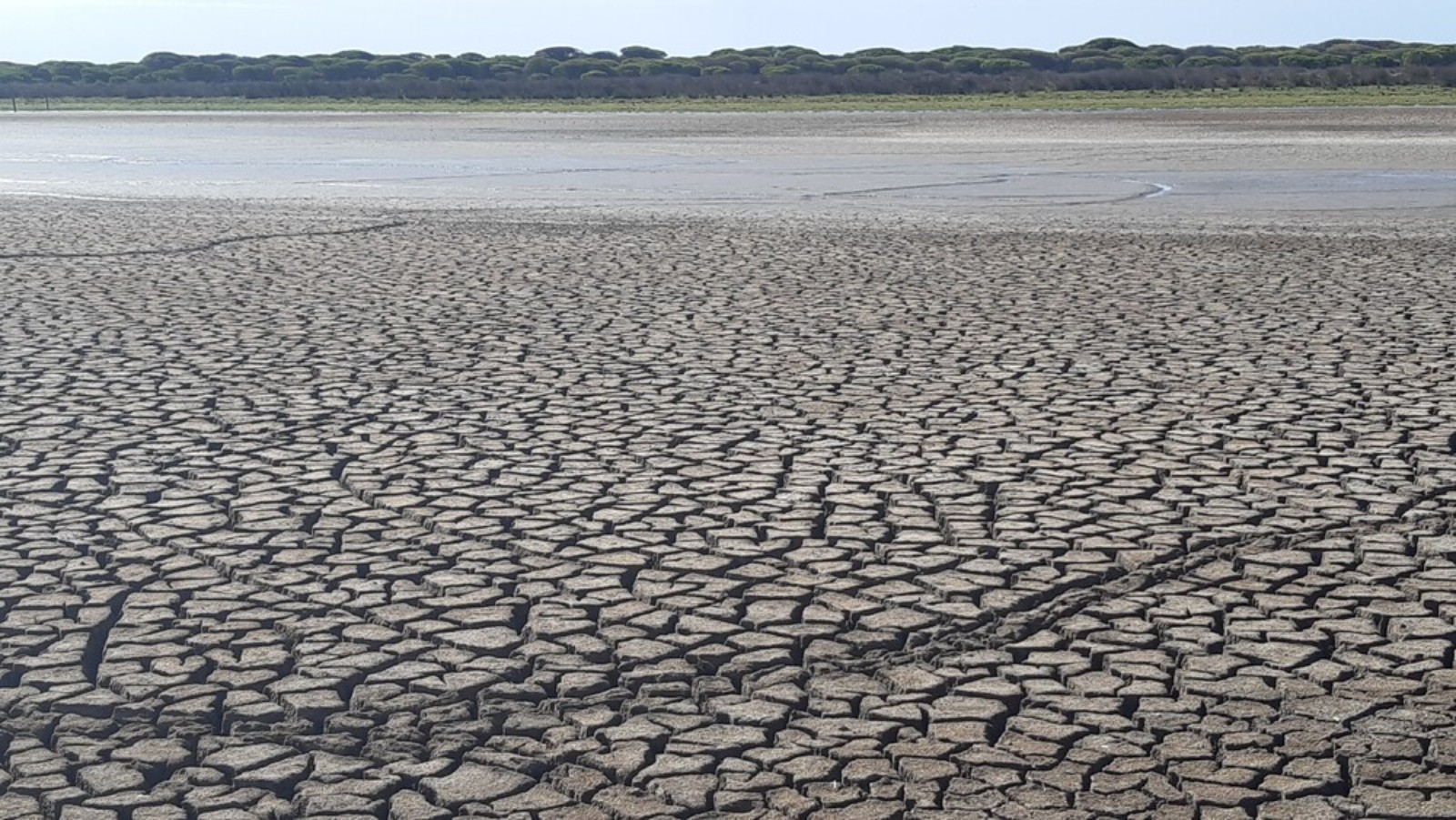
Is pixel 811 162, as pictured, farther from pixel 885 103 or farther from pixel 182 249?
pixel 885 103

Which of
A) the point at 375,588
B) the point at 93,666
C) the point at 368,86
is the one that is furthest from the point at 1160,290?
the point at 368,86

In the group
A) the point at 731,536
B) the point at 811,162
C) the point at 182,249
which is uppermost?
the point at 731,536

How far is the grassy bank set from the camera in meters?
49.5

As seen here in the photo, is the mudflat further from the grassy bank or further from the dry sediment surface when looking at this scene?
the grassy bank

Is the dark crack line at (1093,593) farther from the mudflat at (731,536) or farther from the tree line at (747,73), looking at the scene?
the tree line at (747,73)

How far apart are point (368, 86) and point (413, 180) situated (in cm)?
6129

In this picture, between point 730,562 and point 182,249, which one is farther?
point 182,249

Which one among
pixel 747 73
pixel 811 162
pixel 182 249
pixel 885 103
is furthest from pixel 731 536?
pixel 747 73

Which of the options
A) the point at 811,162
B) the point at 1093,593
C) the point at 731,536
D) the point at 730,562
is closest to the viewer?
the point at 1093,593

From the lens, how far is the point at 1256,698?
3.63 meters

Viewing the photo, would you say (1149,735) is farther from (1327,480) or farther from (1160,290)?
(1160,290)

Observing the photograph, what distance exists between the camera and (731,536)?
488cm

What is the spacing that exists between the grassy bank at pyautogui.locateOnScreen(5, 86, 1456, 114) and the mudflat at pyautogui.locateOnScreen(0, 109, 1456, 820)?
3918 centimetres

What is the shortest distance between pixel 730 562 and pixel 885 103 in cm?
5427
